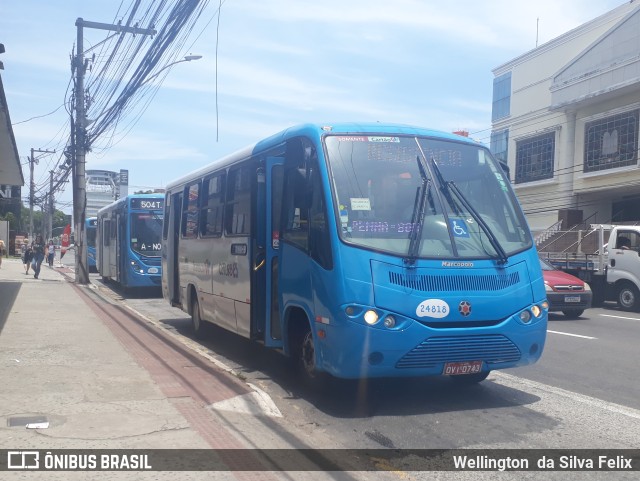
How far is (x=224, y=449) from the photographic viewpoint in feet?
18.1

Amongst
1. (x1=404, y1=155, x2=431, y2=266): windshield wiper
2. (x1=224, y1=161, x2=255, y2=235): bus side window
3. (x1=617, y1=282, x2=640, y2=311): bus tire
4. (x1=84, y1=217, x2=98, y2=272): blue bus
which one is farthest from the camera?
(x1=84, y1=217, x2=98, y2=272): blue bus

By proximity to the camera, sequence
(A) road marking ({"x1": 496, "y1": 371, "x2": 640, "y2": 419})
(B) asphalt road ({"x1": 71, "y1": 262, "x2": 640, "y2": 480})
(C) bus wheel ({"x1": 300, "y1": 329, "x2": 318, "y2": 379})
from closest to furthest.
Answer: (B) asphalt road ({"x1": 71, "y1": 262, "x2": 640, "y2": 480})
(A) road marking ({"x1": 496, "y1": 371, "x2": 640, "y2": 419})
(C) bus wheel ({"x1": 300, "y1": 329, "x2": 318, "y2": 379})

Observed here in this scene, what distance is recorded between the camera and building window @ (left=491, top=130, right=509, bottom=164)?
128 feet

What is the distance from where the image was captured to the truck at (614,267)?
18469 mm

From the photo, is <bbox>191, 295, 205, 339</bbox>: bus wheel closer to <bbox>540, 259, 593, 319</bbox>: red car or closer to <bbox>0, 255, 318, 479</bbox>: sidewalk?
<bbox>0, 255, 318, 479</bbox>: sidewalk

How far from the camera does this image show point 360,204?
22.9ft

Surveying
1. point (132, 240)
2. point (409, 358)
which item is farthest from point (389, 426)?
point (132, 240)

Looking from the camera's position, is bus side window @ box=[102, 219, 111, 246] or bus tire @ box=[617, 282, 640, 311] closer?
bus tire @ box=[617, 282, 640, 311]

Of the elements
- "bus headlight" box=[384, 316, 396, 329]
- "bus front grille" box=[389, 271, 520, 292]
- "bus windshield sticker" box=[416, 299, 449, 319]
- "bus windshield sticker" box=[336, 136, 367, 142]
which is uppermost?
"bus windshield sticker" box=[336, 136, 367, 142]

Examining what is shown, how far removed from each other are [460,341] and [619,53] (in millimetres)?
28064

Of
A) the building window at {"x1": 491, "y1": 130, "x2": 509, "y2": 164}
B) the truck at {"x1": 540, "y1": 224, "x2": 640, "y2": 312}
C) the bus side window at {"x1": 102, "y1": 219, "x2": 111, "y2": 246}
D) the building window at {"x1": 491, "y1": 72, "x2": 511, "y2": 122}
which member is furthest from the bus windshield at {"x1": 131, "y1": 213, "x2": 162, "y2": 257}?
the building window at {"x1": 491, "y1": 72, "x2": 511, "y2": 122}

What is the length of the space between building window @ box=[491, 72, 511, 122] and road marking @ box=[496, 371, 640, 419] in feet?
109

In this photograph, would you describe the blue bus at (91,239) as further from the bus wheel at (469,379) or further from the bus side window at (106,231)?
the bus wheel at (469,379)

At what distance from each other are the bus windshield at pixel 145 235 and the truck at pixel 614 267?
Result: 12.1 m
